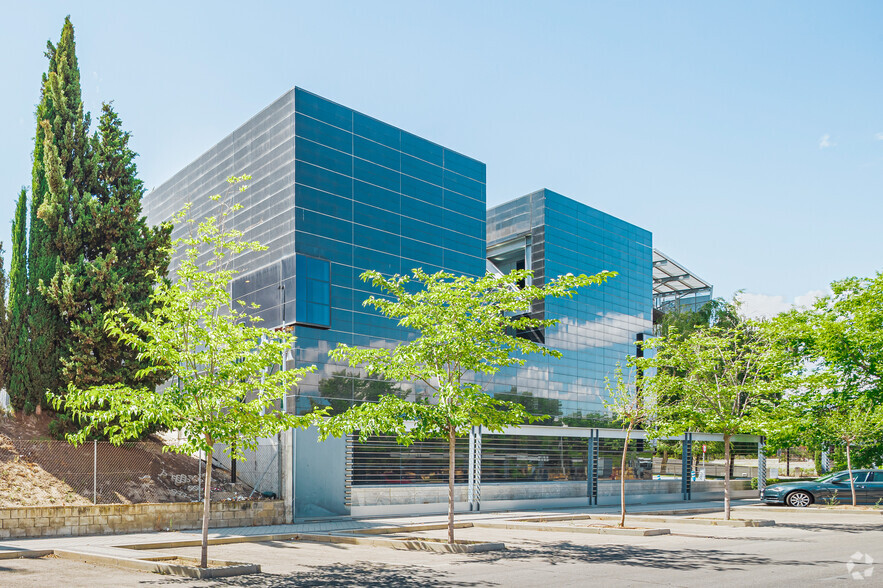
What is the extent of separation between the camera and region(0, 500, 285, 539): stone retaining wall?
16.4 meters

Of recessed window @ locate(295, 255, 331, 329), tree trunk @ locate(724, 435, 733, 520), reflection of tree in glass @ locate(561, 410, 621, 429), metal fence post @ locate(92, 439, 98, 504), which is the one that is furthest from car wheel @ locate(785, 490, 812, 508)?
metal fence post @ locate(92, 439, 98, 504)

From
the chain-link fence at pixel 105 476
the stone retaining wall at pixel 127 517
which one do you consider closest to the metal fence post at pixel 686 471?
the chain-link fence at pixel 105 476

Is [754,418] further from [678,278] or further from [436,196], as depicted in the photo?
[678,278]

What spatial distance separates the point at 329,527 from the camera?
799 inches

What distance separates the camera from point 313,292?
2588cm

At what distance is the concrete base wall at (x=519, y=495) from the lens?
24.1m

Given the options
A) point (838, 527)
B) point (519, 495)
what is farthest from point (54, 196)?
point (838, 527)

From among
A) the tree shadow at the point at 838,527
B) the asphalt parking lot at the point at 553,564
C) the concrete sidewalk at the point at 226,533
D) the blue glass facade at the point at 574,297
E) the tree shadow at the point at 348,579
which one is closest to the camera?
the tree shadow at the point at 348,579

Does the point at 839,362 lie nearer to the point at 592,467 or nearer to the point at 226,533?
the point at 592,467

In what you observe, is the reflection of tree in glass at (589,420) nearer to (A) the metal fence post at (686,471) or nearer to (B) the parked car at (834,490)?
(A) the metal fence post at (686,471)

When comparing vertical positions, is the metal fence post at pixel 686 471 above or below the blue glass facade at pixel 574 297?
below

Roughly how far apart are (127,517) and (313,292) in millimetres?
9960

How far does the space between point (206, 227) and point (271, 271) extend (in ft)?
42.9

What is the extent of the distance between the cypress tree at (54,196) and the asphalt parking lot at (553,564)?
339 inches
